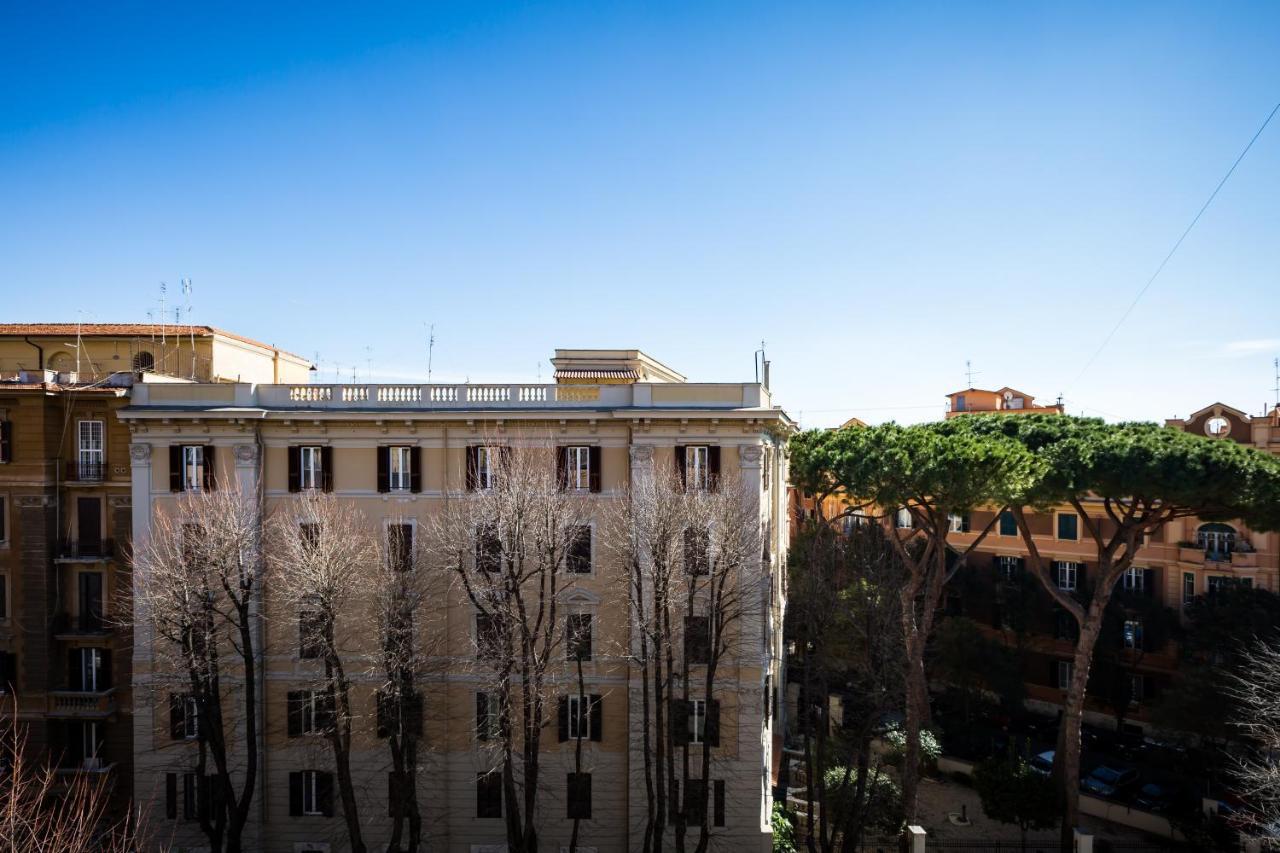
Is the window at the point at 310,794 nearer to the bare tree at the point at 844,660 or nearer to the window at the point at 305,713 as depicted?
the window at the point at 305,713

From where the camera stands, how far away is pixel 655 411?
→ 880 inches

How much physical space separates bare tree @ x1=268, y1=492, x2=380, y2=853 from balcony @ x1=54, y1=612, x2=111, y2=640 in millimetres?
6423

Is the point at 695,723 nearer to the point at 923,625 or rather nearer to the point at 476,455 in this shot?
the point at 923,625

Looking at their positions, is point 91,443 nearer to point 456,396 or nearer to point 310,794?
point 456,396

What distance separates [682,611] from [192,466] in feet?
48.6

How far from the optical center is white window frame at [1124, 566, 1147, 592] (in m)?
36.8

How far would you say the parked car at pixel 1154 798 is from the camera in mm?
27231

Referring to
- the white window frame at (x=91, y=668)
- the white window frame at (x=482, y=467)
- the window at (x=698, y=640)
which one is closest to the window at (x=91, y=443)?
the white window frame at (x=91, y=668)

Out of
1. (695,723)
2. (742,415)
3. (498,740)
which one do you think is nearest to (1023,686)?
(695,723)

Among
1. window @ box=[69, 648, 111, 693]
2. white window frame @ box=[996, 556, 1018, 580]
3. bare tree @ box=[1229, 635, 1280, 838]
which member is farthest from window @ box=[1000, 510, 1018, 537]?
window @ box=[69, 648, 111, 693]

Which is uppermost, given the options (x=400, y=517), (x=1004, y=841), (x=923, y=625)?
(x=400, y=517)

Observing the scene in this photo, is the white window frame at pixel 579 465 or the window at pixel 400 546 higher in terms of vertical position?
the white window frame at pixel 579 465

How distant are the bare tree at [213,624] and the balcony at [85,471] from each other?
3.14m

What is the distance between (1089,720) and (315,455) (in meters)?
35.4
